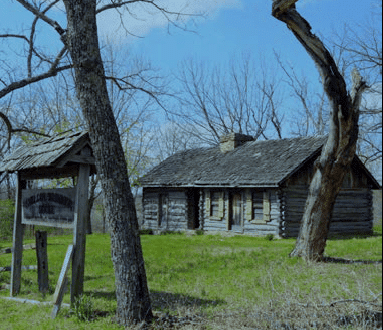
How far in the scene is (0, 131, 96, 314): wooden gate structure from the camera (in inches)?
296

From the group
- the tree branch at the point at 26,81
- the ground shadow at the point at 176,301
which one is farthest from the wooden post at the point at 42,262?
the tree branch at the point at 26,81

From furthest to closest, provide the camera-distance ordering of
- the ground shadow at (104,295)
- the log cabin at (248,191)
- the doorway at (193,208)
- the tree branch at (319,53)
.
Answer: the doorway at (193,208), the log cabin at (248,191), the tree branch at (319,53), the ground shadow at (104,295)

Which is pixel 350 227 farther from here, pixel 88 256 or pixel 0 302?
pixel 0 302

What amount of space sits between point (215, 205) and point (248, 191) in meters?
2.49

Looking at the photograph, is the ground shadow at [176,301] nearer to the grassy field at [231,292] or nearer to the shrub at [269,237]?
the grassy field at [231,292]

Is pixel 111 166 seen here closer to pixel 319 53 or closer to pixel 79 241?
pixel 79 241

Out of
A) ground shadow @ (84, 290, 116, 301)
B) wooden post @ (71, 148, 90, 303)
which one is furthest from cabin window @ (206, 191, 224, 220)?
wooden post @ (71, 148, 90, 303)

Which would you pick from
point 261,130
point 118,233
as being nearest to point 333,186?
point 118,233

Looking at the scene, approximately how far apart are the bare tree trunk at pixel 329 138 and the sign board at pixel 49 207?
20.4 feet

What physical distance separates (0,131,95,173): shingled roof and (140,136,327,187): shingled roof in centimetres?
1225

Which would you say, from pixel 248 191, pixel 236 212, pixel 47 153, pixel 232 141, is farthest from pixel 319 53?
pixel 232 141

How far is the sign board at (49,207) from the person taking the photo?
785 cm

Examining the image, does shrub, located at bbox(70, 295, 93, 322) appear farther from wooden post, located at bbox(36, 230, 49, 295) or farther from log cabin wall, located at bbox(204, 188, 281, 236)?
log cabin wall, located at bbox(204, 188, 281, 236)

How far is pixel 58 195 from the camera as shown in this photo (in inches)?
319
